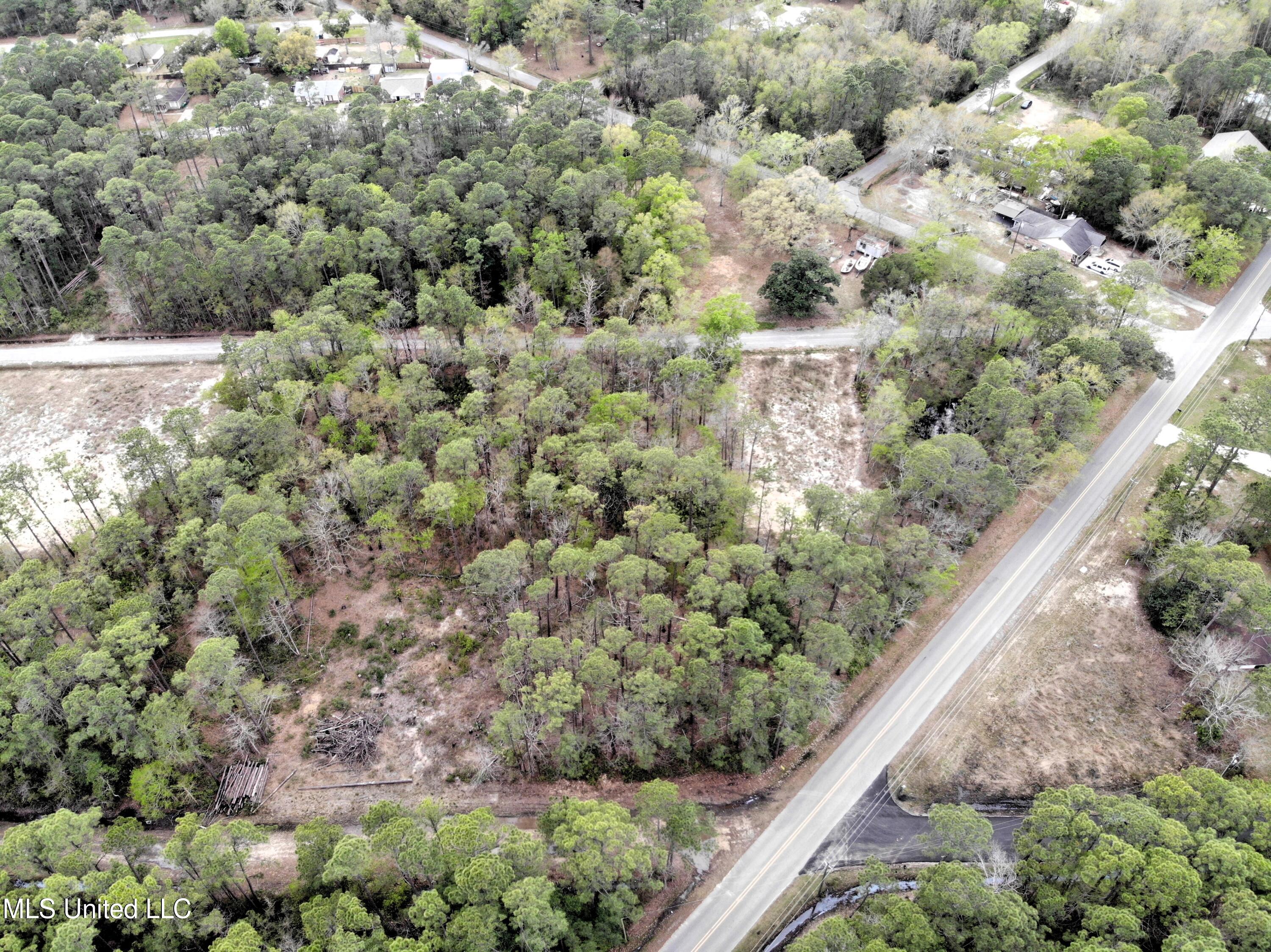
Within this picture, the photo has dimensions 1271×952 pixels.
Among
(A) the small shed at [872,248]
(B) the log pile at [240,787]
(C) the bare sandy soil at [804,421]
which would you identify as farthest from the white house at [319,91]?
(B) the log pile at [240,787]

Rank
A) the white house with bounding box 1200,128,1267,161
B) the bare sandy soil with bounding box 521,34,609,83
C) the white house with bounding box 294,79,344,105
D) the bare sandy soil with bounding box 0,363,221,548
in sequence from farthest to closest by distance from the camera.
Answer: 1. the bare sandy soil with bounding box 521,34,609,83
2. the white house with bounding box 294,79,344,105
3. the white house with bounding box 1200,128,1267,161
4. the bare sandy soil with bounding box 0,363,221,548

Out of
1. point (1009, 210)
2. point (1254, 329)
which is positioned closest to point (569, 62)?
point (1009, 210)

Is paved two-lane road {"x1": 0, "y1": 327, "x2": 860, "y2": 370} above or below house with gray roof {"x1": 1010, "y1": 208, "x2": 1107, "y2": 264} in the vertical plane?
below

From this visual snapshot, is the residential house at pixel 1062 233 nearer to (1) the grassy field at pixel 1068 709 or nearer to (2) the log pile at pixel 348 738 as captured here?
(1) the grassy field at pixel 1068 709

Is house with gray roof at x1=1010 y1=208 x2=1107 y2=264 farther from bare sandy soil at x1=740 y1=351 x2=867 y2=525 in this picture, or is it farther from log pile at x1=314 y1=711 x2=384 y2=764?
log pile at x1=314 y1=711 x2=384 y2=764

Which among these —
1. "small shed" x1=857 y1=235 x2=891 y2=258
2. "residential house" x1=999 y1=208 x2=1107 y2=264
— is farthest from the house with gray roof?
"small shed" x1=857 y1=235 x2=891 y2=258

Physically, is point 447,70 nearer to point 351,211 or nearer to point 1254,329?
point 351,211

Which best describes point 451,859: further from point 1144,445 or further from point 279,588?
point 1144,445
